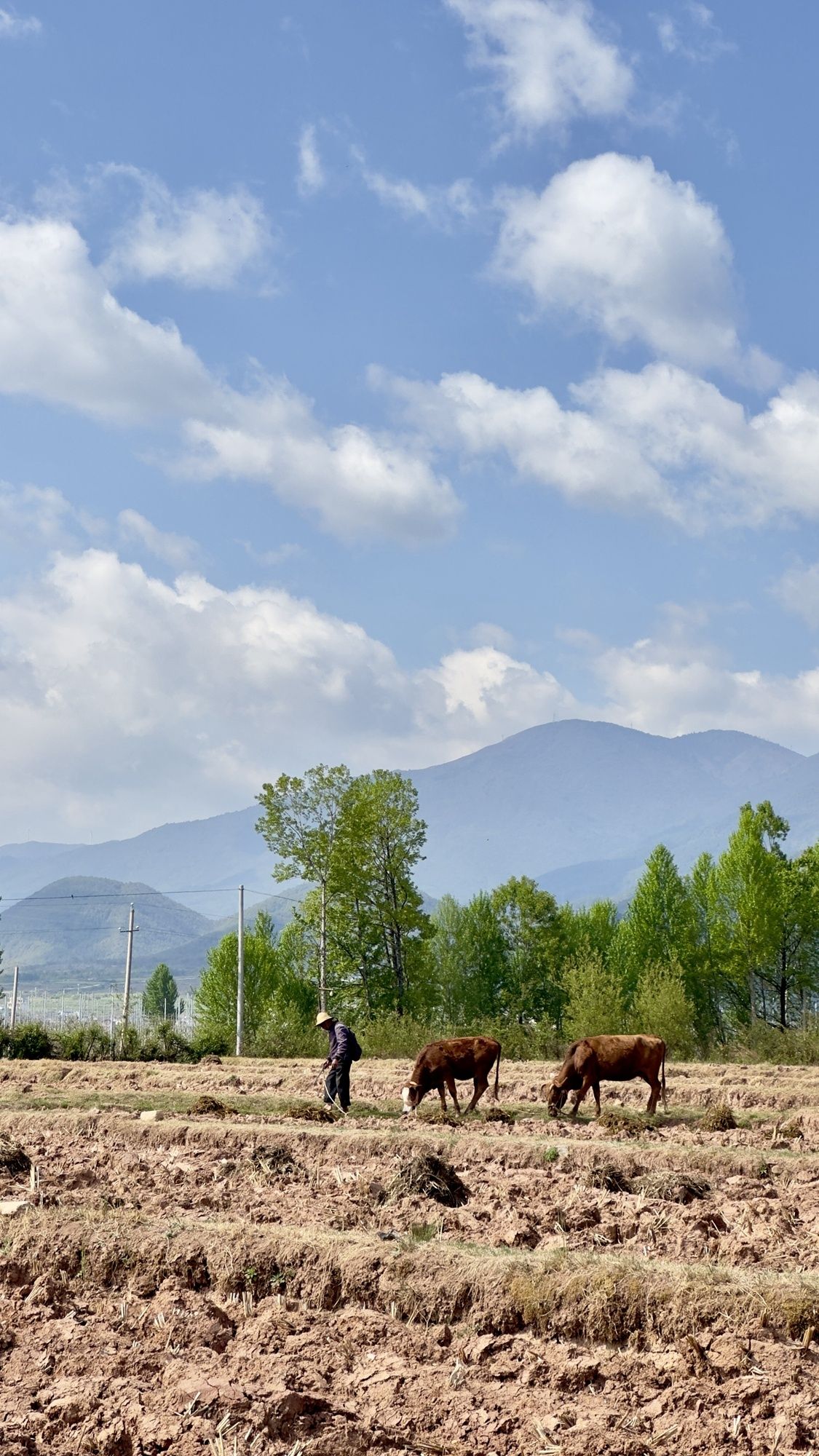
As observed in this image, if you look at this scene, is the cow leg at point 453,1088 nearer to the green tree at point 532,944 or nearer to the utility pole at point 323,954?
the utility pole at point 323,954

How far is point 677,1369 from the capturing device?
9734 millimetres

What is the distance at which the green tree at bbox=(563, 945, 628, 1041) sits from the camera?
156 ft

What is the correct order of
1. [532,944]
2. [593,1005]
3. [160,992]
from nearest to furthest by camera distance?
[593,1005] < [532,944] < [160,992]

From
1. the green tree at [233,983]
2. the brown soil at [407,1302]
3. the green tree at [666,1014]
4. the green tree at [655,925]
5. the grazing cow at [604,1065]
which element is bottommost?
the brown soil at [407,1302]

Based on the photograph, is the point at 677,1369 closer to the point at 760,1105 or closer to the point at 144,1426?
the point at 144,1426

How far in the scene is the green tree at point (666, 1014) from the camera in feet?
150

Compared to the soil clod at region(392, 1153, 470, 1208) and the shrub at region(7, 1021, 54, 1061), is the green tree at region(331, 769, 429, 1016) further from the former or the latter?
the soil clod at region(392, 1153, 470, 1208)

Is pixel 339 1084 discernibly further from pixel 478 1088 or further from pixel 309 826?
pixel 309 826

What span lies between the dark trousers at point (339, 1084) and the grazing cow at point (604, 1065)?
13.0 feet

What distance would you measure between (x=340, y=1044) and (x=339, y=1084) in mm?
1195

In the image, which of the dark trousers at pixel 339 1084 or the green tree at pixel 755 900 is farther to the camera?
the green tree at pixel 755 900

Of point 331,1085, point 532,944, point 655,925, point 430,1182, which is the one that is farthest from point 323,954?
point 430,1182

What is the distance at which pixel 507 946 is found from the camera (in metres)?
71.0

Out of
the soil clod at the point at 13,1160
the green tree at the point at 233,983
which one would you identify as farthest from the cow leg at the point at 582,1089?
the green tree at the point at 233,983
